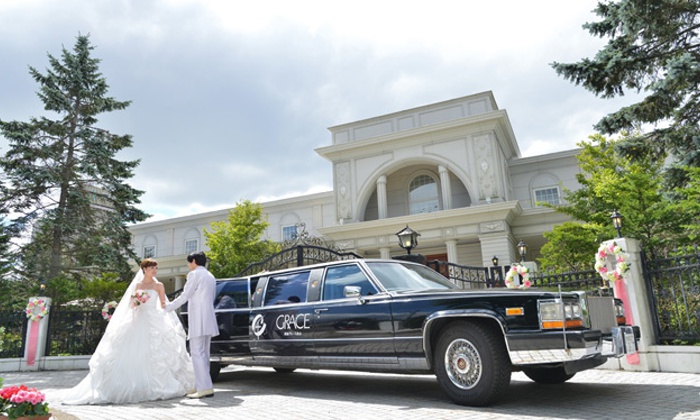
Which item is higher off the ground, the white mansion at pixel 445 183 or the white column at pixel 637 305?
the white mansion at pixel 445 183

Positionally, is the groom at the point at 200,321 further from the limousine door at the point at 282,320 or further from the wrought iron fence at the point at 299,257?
the wrought iron fence at the point at 299,257

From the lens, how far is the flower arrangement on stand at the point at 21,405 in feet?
12.4

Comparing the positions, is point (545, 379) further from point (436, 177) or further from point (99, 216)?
point (436, 177)

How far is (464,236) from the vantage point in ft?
75.5

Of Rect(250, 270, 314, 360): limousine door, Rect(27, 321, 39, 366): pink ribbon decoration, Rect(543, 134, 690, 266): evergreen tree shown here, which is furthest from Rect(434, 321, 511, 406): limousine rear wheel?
Rect(27, 321, 39, 366): pink ribbon decoration

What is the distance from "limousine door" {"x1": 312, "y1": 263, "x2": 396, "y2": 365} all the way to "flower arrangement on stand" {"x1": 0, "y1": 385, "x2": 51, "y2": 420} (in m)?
3.08

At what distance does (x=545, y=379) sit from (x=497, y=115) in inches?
764

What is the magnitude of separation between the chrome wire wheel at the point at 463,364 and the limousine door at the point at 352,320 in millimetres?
703

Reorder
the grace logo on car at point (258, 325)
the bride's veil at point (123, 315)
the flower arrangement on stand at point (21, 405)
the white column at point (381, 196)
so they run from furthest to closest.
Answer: the white column at point (381, 196) → the grace logo on car at point (258, 325) → the bride's veil at point (123, 315) → the flower arrangement on stand at point (21, 405)

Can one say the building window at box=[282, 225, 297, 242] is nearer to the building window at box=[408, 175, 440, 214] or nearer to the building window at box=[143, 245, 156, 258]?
the building window at box=[408, 175, 440, 214]

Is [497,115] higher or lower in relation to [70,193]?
higher

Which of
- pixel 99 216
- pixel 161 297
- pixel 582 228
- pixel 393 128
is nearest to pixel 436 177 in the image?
pixel 393 128

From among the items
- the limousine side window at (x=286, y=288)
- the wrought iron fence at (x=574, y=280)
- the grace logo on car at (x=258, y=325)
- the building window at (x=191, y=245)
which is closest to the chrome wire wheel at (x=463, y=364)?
the limousine side window at (x=286, y=288)

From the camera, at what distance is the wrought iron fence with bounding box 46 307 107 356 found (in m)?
13.0
